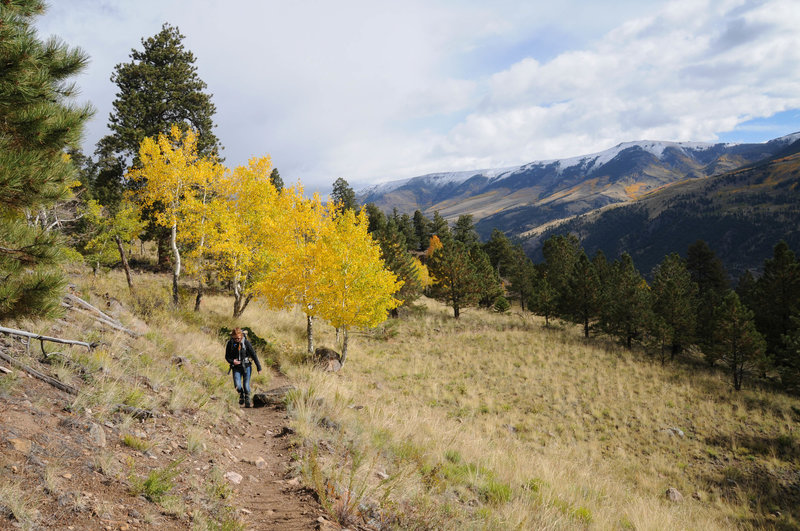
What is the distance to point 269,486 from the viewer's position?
17.1ft

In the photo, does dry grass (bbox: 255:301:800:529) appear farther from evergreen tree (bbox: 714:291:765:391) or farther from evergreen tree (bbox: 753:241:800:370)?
evergreen tree (bbox: 753:241:800:370)

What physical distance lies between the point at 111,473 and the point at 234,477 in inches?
66.2

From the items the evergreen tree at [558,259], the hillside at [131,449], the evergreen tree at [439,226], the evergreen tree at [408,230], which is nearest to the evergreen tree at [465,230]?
the evergreen tree at [439,226]

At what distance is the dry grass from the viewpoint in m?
6.34

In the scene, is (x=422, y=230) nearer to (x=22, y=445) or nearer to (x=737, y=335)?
(x=737, y=335)

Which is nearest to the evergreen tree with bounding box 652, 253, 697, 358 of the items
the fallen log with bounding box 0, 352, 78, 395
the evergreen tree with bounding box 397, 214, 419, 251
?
the fallen log with bounding box 0, 352, 78, 395

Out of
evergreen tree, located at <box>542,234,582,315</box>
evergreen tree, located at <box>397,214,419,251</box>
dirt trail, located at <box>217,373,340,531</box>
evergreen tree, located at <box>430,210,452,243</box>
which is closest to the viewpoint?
dirt trail, located at <box>217,373,340,531</box>

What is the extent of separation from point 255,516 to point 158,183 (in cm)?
1795

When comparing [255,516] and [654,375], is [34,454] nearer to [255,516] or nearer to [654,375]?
[255,516]

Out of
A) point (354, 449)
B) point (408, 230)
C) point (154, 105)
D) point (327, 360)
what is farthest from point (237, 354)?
point (408, 230)

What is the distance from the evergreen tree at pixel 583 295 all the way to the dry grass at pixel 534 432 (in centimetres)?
229

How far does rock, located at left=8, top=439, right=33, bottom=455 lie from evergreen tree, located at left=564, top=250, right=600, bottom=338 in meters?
37.5

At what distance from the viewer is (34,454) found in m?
3.65

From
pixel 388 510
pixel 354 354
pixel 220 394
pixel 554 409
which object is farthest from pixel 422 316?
pixel 388 510
